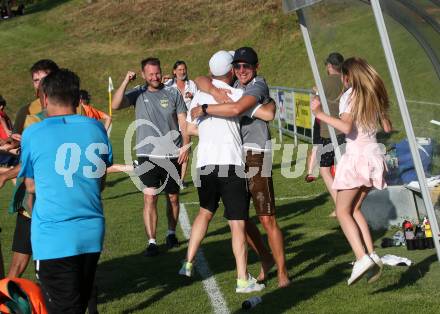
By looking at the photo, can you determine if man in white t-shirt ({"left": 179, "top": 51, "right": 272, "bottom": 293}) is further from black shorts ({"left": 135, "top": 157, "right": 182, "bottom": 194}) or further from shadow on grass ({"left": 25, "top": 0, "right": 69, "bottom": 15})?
shadow on grass ({"left": 25, "top": 0, "right": 69, "bottom": 15})

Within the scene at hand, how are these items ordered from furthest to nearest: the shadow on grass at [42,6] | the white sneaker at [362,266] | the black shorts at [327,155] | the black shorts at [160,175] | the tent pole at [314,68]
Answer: the shadow on grass at [42,6] → the black shorts at [327,155] → the black shorts at [160,175] → the tent pole at [314,68] → the white sneaker at [362,266]

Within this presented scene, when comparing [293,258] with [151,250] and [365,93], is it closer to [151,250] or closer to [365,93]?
[151,250]

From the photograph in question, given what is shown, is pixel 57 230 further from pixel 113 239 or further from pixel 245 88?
pixel 113 239

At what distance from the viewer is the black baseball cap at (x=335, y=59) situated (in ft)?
33.1

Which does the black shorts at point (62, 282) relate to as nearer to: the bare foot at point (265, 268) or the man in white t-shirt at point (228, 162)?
the man in white t-shirt at point (228, 162)

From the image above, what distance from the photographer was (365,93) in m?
7.72

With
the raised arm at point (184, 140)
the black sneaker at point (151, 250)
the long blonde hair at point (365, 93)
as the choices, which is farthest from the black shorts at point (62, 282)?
the black sneaker at point (151, 250)

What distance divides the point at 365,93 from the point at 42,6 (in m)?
69.6

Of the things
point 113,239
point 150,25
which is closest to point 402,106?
point 113,239

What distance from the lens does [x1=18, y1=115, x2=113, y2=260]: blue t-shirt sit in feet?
17.4

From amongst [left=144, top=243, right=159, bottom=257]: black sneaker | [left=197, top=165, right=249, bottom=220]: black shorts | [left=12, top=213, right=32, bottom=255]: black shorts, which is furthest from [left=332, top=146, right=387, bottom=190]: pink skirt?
[left=144, top=243, right=159, bottom=257]: black sneaker

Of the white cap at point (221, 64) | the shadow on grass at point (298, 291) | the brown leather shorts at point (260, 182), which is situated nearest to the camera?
the shadow on grass at point (298, 291)

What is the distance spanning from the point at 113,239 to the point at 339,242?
289 cm

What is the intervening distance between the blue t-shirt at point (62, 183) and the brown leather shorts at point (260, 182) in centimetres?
302
